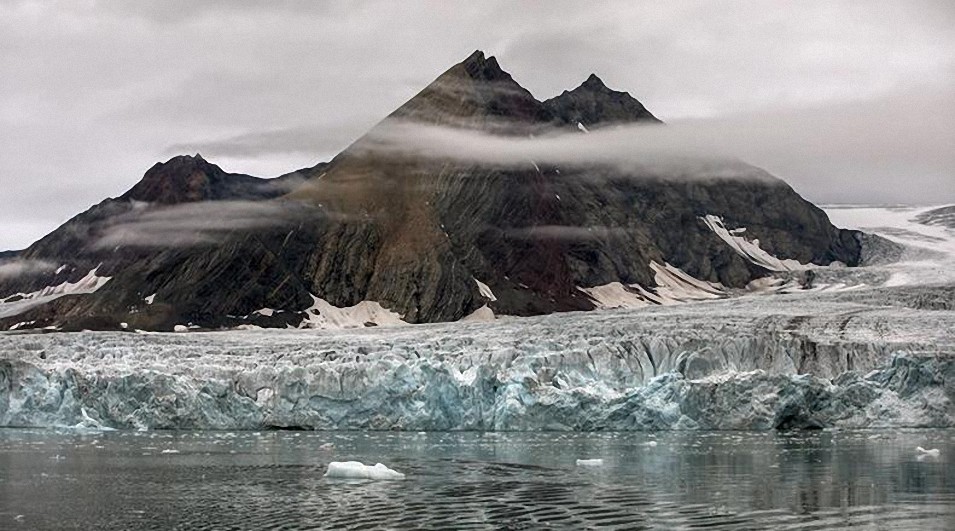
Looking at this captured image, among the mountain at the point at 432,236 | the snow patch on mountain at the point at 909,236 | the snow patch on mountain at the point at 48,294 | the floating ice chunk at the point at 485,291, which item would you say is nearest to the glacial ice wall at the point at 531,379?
the snow patch on mountain at the point at 909,236

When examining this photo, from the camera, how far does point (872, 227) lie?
161250mm

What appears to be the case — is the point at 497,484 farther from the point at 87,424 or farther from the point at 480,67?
the point at 480,67

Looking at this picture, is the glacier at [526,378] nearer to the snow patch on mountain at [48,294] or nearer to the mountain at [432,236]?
the mountain at [432,236]

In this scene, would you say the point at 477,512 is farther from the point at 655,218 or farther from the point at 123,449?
the point at 655,218

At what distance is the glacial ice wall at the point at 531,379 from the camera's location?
131 ft

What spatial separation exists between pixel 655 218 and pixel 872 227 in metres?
29.0

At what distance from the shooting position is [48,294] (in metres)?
172

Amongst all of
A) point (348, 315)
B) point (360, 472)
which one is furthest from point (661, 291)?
point (360, 472)

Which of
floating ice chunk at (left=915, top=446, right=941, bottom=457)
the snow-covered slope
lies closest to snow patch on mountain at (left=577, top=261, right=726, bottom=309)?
the snow-covered slope

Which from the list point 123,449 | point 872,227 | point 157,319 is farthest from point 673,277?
point 123,449

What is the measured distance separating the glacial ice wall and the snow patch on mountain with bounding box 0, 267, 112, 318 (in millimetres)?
104325

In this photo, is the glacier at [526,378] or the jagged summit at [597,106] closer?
the glacier at [526,378]

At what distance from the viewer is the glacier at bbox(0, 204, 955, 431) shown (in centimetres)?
4003

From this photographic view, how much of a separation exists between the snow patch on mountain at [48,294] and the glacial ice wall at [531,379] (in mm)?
104325
